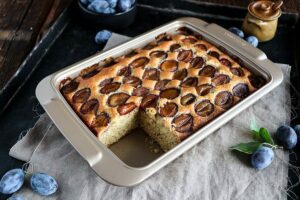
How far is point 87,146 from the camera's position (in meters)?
1.20

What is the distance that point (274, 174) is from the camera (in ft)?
4.41

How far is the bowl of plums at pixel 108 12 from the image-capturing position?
185 cm

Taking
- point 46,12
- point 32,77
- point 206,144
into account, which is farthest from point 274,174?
point 46,12

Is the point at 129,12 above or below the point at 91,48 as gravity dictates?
above

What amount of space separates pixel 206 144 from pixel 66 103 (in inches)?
22.5

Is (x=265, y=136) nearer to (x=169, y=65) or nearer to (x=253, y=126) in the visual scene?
(x=253, y=126)

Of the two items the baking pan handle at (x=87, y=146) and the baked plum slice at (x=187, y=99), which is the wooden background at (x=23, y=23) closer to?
the baking pan handle at (x=87, y=146)

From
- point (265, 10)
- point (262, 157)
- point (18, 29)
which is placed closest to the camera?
point (262, 157)

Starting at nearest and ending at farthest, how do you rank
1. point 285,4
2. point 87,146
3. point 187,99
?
point 87,146, point 187,99, point 285,4

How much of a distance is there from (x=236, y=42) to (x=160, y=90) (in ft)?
1.47

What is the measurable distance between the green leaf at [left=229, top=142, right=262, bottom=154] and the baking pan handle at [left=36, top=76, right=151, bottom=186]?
45 centimetres

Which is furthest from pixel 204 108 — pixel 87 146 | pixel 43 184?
pixel 43 184

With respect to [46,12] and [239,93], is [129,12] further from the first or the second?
[239,93]

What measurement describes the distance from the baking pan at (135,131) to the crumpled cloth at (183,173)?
0.12 meters
